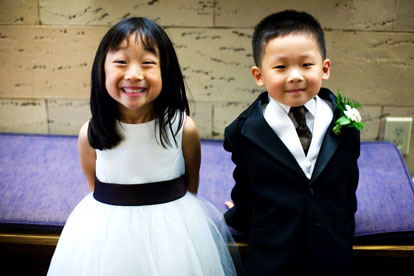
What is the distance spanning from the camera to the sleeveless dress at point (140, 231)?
117 centimetres

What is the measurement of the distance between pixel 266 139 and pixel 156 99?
0.39 m

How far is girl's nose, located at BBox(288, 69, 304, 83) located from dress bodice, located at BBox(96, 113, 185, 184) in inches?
18.1

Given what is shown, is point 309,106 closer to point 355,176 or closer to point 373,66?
point 355,176

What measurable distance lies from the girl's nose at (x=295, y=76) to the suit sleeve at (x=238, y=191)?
0.26m

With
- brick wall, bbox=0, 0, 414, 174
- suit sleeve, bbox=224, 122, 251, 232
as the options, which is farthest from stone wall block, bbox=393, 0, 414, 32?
suit sleeve, bbox=224, 122, 251, 232

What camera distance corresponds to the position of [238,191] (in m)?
1.35

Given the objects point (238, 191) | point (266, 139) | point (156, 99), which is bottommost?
point (238, 191)

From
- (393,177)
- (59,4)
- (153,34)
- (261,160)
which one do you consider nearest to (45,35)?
(59,4)

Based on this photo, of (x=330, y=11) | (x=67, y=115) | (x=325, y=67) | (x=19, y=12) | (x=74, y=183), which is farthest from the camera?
(x=67, y=115)

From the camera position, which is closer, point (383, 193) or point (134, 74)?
point (134, 74)

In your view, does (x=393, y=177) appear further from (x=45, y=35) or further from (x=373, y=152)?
(x=45, y=35)

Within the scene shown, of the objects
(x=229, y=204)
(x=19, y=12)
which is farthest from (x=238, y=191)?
(x=19, y=12)

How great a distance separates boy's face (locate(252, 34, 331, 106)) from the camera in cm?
111

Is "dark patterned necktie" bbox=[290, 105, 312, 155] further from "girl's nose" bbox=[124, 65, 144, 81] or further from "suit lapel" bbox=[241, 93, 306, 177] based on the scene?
"girl's nose" bbox=[124, 65, 144, 81]
